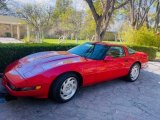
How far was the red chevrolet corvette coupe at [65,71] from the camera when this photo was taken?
132 inches

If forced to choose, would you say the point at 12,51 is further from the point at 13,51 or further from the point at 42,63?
the point at 42,63

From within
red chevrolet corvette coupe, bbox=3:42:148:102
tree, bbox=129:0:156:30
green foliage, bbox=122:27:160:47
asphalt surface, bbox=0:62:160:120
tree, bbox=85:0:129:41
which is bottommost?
asphalt surface, bbox=0:62:160:120

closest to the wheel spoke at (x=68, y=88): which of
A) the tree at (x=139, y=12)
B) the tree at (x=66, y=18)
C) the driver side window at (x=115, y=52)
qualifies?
the driver side window at (x=115, y=52)

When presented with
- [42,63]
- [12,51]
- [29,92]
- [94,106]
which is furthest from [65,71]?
[12,51]

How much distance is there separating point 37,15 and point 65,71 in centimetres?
1789

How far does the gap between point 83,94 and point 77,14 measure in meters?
18.4

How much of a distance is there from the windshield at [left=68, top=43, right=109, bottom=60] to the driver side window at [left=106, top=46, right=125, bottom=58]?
0.15 meters

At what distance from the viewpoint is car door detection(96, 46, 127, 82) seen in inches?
176

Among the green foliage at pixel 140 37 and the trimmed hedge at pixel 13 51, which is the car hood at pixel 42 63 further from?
the green foliage at pixel 140 37

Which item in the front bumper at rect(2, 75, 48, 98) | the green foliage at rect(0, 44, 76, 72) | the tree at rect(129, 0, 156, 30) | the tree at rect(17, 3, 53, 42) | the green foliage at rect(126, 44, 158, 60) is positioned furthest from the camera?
the tree at rect(17, 3, 53, 42)

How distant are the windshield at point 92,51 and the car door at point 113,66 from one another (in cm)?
15

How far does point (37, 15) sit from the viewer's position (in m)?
20.2

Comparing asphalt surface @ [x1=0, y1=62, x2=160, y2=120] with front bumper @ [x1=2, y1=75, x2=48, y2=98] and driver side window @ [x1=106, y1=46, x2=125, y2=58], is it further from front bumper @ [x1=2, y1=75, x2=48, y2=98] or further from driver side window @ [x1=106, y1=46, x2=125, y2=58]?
driver side window @ [x1=106, y1=46, x2=125, y2=58]

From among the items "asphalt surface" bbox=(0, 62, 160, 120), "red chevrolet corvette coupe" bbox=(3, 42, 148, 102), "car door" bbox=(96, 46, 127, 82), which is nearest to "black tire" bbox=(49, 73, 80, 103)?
"red chevrolet corvette coupe" bbox=(3, 42, 148, 102)
